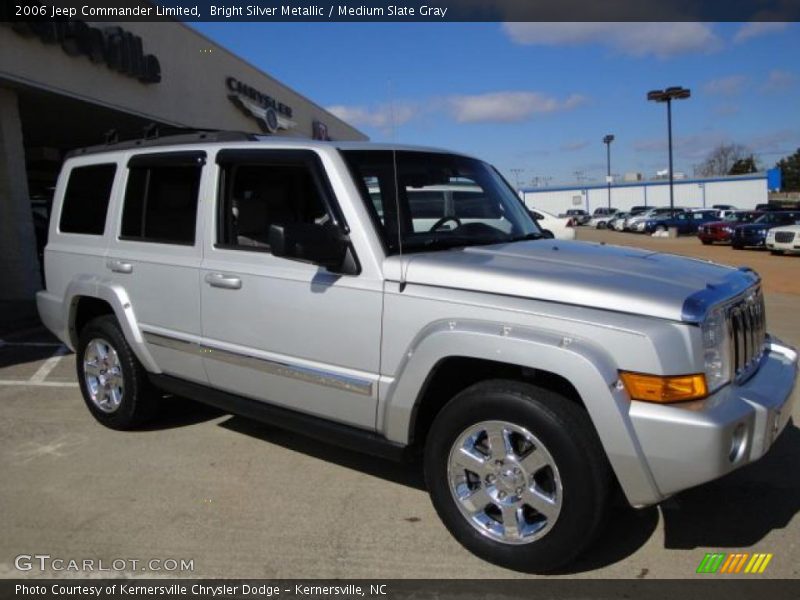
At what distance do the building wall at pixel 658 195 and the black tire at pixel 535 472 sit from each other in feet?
248

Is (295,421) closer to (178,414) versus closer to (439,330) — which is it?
(439,330)

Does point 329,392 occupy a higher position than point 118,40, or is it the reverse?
point 118,40

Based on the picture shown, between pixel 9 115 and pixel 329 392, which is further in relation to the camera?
pixel 9 115

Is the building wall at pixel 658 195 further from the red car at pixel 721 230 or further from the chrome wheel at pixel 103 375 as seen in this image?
the chrome wheel at pixel 103 375

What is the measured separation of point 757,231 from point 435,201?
25.0 m

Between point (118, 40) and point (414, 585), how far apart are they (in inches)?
512

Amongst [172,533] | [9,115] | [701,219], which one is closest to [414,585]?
[172,533]

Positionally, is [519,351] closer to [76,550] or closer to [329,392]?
[329,392]

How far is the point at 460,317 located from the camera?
10.4ft

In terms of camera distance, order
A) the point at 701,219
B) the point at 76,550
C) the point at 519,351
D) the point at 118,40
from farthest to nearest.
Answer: the point at 701,219, the point at 118,40, the point at 76,550, the point at 519,351

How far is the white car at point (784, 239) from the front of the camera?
2208 centimetres

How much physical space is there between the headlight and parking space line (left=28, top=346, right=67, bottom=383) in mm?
6036

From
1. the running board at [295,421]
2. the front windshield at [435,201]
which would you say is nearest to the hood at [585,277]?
the front windshield at [435,201]

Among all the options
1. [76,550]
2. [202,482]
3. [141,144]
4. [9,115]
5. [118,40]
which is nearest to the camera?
[76,550]
